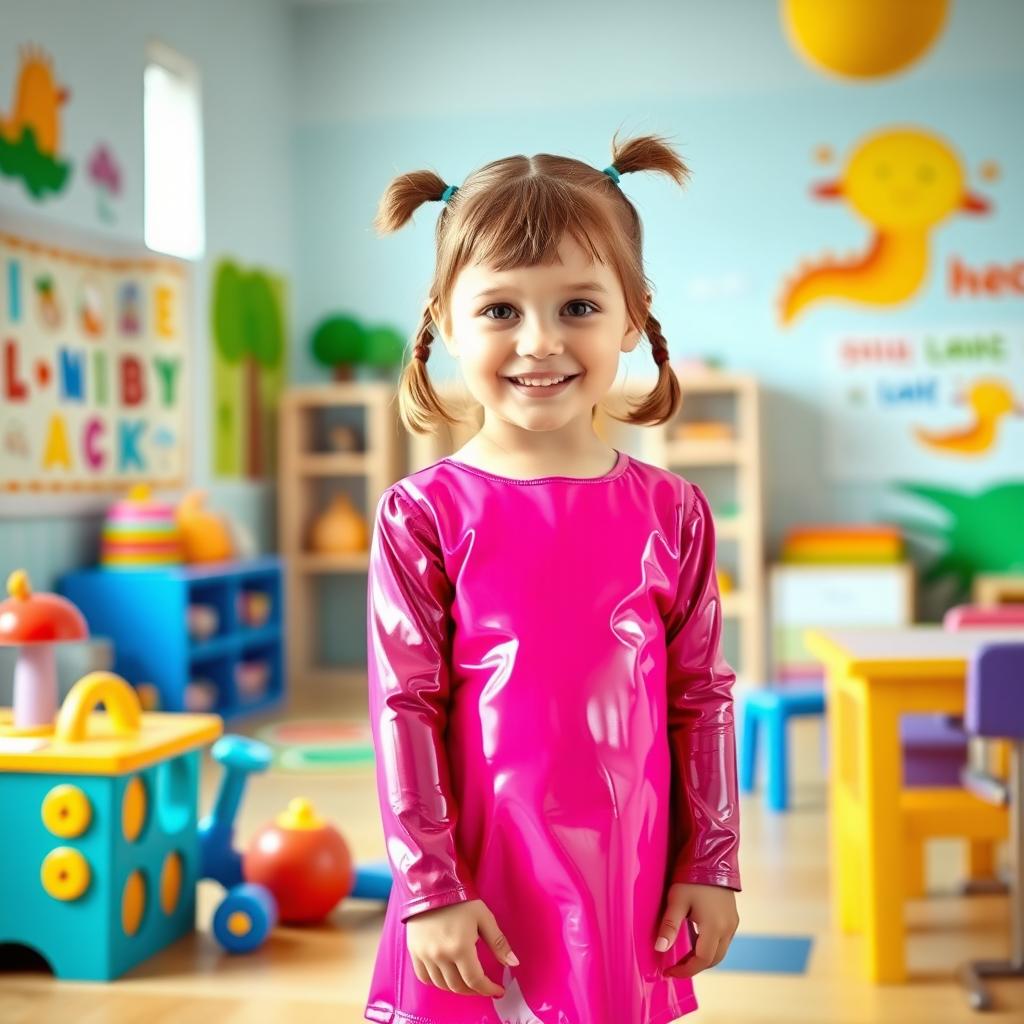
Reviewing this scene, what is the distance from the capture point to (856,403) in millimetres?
5711

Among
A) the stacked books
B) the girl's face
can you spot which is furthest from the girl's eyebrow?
the stacked books

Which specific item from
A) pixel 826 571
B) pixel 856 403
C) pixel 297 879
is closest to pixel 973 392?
pixel 856 403

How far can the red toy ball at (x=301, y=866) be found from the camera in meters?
2.63

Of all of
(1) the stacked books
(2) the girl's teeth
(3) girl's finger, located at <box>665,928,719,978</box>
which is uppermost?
(2) the girl's teeth

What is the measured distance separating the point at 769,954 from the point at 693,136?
3993 millimetres

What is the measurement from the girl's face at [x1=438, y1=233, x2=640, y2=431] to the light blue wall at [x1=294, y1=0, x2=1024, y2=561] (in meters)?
4.50

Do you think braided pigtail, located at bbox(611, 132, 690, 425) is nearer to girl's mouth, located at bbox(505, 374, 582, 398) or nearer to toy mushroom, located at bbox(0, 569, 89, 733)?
girl's mouth, located at bbox(505, 374, 582, 398)

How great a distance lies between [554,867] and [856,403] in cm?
487

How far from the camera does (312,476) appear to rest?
5.91 meters

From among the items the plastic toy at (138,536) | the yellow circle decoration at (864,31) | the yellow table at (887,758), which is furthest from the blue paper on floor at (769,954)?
the plastic toy at (138,536)

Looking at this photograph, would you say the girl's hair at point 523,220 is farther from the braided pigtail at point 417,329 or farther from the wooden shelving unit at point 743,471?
the wooden shelving unit at point 743,471

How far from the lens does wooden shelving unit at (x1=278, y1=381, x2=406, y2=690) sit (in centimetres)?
565

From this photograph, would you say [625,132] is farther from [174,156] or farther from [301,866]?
[301,866]

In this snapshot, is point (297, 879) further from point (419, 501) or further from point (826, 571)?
point (826, 571)
